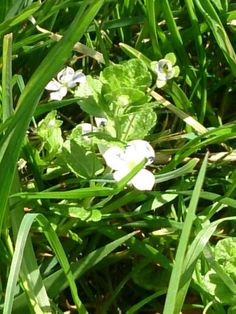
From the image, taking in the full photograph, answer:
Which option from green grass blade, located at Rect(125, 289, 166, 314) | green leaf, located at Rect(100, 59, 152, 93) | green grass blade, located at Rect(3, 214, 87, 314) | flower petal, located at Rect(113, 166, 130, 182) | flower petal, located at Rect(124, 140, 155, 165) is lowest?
green grass blade, located at Rect(125, 289, 166, 314)

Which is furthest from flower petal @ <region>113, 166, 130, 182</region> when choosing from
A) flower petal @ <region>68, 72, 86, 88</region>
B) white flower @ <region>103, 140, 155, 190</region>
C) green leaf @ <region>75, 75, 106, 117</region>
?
flower petal @ <region>68, 72, 86, 88</region>

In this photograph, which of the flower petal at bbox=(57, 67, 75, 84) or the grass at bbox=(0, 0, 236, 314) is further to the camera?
the flower petal at bbox=(57, 67, 75, 84)

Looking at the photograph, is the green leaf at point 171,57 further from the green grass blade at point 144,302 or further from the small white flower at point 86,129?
the green grass blade at point 144,302

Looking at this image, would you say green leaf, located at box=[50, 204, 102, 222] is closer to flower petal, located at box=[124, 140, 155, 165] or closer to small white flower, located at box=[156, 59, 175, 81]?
flower petal, located at box=[124, 140, 155, 165]

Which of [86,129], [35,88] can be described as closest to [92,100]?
Result: [86,129]

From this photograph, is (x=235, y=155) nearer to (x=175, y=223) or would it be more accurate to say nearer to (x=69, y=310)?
(x=175, y=223)
